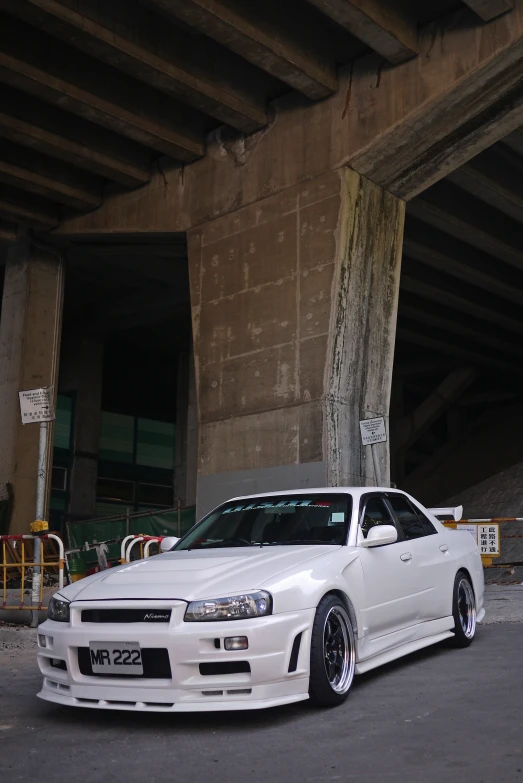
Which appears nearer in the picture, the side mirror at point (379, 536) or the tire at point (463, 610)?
the side mirror at point (379, 536)

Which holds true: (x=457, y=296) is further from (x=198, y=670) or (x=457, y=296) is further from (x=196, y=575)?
(x=198, y=670)

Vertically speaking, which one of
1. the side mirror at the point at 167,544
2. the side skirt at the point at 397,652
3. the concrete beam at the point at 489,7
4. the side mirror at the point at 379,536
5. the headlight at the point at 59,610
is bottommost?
the side skirt at the point at 397,652

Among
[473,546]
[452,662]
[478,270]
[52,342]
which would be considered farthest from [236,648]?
[478,270]

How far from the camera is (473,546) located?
7.75m

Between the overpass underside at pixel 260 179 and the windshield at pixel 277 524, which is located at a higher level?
the overpass underside at pixel 260 179

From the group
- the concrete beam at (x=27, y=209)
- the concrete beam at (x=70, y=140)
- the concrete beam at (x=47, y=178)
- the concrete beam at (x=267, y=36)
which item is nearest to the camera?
the concrete beam at (x=267, y=36)

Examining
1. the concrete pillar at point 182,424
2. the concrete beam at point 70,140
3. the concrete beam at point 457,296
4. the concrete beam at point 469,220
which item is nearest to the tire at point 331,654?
the concrete beam at point 70,140

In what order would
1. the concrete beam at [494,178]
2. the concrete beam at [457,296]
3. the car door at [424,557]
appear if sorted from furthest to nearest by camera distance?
1. the concrete beam at [457,296]
2. the concrete beam at [494,178]
3. the car door at [424,557]

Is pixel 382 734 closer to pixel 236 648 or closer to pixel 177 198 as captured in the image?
pixel 236 648

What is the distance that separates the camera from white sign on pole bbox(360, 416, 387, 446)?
12.8 meters

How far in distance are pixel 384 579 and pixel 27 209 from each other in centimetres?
1577

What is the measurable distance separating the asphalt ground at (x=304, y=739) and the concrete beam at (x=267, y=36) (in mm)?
9819

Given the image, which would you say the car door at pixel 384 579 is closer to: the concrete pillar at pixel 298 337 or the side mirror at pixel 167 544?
the side mirror at pixel 167 544

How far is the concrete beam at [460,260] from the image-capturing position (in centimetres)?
2219
